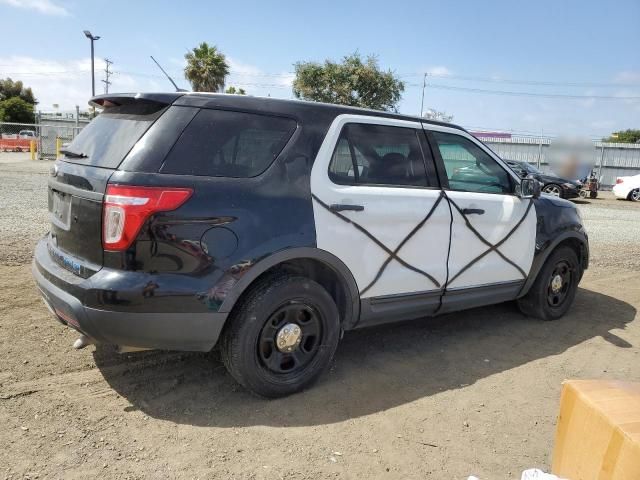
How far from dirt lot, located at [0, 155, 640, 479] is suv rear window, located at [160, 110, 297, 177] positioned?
1434 mm

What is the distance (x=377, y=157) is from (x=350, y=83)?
32.1 metres

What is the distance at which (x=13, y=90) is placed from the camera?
210 feet

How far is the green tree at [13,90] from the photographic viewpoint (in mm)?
63094

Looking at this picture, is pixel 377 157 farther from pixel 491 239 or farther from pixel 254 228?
pixel 491 239

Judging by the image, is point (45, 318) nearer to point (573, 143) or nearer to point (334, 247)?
point (334, 247)

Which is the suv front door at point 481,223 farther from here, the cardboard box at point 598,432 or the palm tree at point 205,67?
the palm tree at point 205,67

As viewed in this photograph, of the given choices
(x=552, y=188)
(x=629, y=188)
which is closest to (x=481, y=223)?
(x=552, y=188)

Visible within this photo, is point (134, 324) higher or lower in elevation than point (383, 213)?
lower

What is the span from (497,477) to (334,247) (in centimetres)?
156

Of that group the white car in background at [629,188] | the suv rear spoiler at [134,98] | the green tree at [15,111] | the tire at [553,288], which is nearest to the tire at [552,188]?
the white car in background at [629,188]

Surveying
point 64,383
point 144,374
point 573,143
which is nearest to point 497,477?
point 144,374

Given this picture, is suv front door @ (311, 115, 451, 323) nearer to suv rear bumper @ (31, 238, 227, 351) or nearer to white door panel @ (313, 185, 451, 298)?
white door panel @ (313, 185, 451, 298)

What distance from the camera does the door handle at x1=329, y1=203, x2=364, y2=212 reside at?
3324mm

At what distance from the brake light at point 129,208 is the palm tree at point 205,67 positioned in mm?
34373
